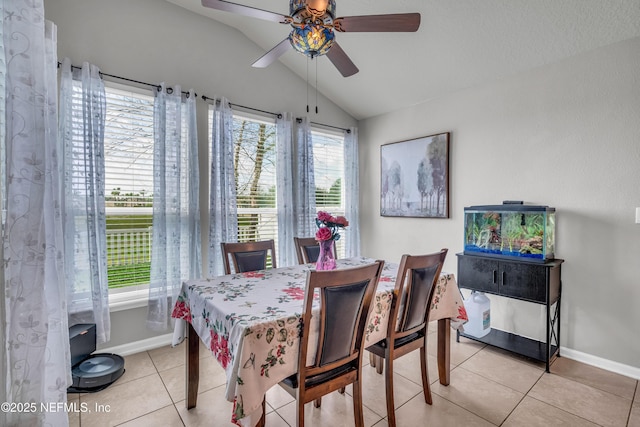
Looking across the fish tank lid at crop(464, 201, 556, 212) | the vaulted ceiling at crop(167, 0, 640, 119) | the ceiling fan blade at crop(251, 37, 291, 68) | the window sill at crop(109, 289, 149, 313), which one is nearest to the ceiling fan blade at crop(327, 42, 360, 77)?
the ceiling fan blade at crop(251, 37, 291, 68)

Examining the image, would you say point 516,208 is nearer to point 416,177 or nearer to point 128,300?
point 416,177

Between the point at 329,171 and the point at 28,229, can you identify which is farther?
the point at 329,171

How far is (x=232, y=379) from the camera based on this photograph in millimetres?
1211

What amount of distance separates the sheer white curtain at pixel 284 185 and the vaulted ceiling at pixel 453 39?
0.78 m

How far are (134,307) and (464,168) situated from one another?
3431 mm

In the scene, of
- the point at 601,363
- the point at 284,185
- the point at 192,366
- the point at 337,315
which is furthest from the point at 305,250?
the point at 601,363

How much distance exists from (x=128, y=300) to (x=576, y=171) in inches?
154

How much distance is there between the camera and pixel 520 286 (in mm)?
2477

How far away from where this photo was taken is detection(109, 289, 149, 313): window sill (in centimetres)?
259

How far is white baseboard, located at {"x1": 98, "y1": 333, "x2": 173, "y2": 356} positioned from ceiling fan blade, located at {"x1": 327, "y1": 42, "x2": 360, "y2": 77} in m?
2.75

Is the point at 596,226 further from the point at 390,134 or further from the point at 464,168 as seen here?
the point at 390,134

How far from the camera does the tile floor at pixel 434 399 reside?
181cm

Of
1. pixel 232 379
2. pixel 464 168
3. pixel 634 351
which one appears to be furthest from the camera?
pixel 464 168

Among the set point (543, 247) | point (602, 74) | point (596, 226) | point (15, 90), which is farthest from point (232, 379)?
point (602, 74)
